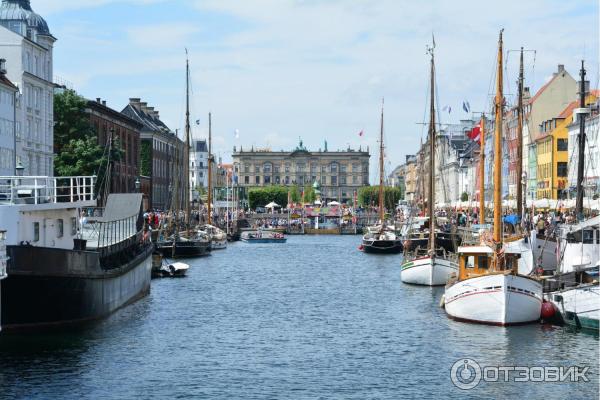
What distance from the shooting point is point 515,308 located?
42.5 m

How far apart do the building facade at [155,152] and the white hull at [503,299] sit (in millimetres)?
99442

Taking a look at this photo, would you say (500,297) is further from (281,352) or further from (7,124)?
(7,124)

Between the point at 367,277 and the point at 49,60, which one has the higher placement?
the point at 49,60

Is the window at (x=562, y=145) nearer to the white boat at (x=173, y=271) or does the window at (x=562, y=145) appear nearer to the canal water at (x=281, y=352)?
the white boat at (x=173, y=271)

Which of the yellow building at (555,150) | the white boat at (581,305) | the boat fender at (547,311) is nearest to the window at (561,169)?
the yellow building at (555,150)

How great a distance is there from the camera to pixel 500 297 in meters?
42.5

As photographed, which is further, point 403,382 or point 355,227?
point 355,227

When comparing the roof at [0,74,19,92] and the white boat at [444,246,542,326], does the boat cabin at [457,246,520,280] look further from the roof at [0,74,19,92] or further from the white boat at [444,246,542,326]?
the roof at [0,74,19,92]

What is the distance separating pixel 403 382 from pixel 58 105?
79.0 meters

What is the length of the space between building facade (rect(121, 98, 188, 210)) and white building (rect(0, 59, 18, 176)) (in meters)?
54.5

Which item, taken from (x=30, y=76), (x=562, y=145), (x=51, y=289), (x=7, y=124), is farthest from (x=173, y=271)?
(x=562, y=145)

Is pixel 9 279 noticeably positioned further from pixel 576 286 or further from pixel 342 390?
pixel 576 286

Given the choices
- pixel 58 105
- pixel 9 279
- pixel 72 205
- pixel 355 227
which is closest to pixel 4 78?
pixel 58 105

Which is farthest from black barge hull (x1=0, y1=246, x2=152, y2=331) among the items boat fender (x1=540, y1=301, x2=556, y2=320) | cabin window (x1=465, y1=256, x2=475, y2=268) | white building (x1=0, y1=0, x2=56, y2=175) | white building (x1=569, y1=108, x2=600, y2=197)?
white building (x1=0, y1=0, x2=56, y2=175)
